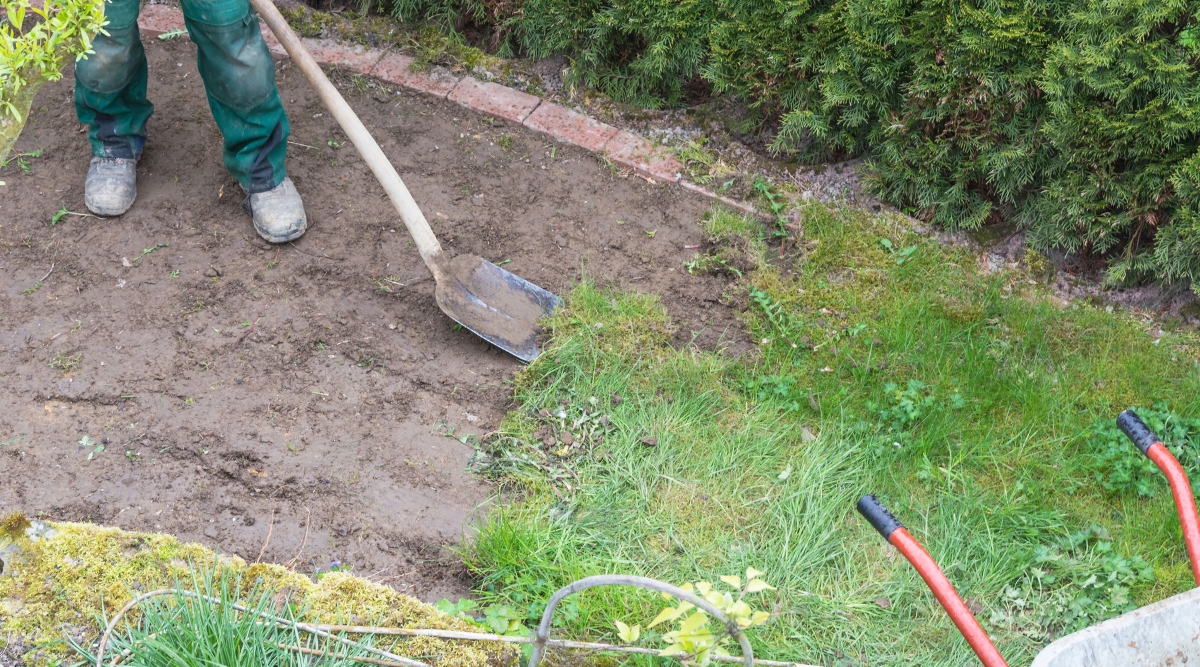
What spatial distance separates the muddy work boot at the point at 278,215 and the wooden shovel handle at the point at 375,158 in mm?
410

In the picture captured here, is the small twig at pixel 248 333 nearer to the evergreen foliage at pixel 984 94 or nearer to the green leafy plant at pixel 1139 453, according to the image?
the evergreen foliage at pixel 984 94

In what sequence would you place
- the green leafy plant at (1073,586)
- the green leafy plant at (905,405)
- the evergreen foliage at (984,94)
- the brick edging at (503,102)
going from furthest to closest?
the brick edging at (503,102) < the evergreen foliage at (984,94) < the green leafy plant at (905,405) < the green leafy plant at (1073,586)

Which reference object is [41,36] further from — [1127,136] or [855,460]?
[1127,136]

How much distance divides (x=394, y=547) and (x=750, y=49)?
2532 mm

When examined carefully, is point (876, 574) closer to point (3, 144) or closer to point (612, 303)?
point (612, 303)

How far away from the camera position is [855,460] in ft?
9.20

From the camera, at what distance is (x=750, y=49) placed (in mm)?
3787

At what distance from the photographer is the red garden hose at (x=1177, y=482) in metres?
1.94

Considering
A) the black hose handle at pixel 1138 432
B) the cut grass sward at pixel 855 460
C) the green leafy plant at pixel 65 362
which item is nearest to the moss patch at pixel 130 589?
the cut grass sward at pixel 855 460

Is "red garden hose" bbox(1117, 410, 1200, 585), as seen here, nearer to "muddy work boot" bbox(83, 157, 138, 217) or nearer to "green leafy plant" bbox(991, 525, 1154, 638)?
"green leafy plant" bbox(991, 525, 1154, 638)

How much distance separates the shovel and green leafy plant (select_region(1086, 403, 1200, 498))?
6.16ft

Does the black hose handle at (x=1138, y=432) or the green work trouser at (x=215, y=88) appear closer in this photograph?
the black hose handle at (x=1138, y=432)

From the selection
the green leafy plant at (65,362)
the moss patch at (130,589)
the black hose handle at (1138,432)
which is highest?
the black hose handle at (1138,432)

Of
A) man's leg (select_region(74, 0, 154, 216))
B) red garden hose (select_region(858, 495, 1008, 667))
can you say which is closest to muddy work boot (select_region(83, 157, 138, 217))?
man's leg (select_region(74, 0, 154, 216))
